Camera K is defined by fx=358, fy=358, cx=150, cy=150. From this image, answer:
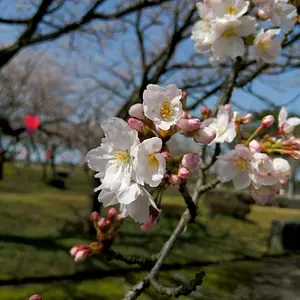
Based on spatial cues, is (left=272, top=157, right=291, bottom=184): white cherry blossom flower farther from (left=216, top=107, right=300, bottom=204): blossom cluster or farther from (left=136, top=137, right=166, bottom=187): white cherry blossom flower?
(left=136, top=137, right=166, bottom=187): white cherry blossom flower

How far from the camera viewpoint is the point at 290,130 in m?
0.86

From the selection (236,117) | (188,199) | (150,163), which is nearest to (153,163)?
(150,163)

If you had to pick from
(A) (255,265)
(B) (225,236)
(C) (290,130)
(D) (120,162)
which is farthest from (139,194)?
(B) (225,236)

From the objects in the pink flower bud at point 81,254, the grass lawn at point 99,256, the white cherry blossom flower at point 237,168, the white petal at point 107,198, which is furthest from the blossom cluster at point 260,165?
the grass lawn at point 99,256

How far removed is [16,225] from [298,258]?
446 cm

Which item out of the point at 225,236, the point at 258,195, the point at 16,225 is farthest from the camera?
the point at 225,236

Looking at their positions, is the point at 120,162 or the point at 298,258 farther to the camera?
the point at 298,258

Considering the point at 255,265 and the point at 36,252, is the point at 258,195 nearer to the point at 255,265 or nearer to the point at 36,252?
the point at 36,252

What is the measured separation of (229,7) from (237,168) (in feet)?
1.23

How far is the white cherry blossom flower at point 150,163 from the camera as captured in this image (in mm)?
557

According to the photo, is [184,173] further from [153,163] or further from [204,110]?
[204,110]

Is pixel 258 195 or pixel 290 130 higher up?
pixel 290 130

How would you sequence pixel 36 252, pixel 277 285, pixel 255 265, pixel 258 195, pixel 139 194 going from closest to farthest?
pixel 139 194 → pixel 258 195 → pixel 36 252 → pixel 277 285 → pixel 255 265

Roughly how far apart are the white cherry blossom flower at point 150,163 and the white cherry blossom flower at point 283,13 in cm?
61
